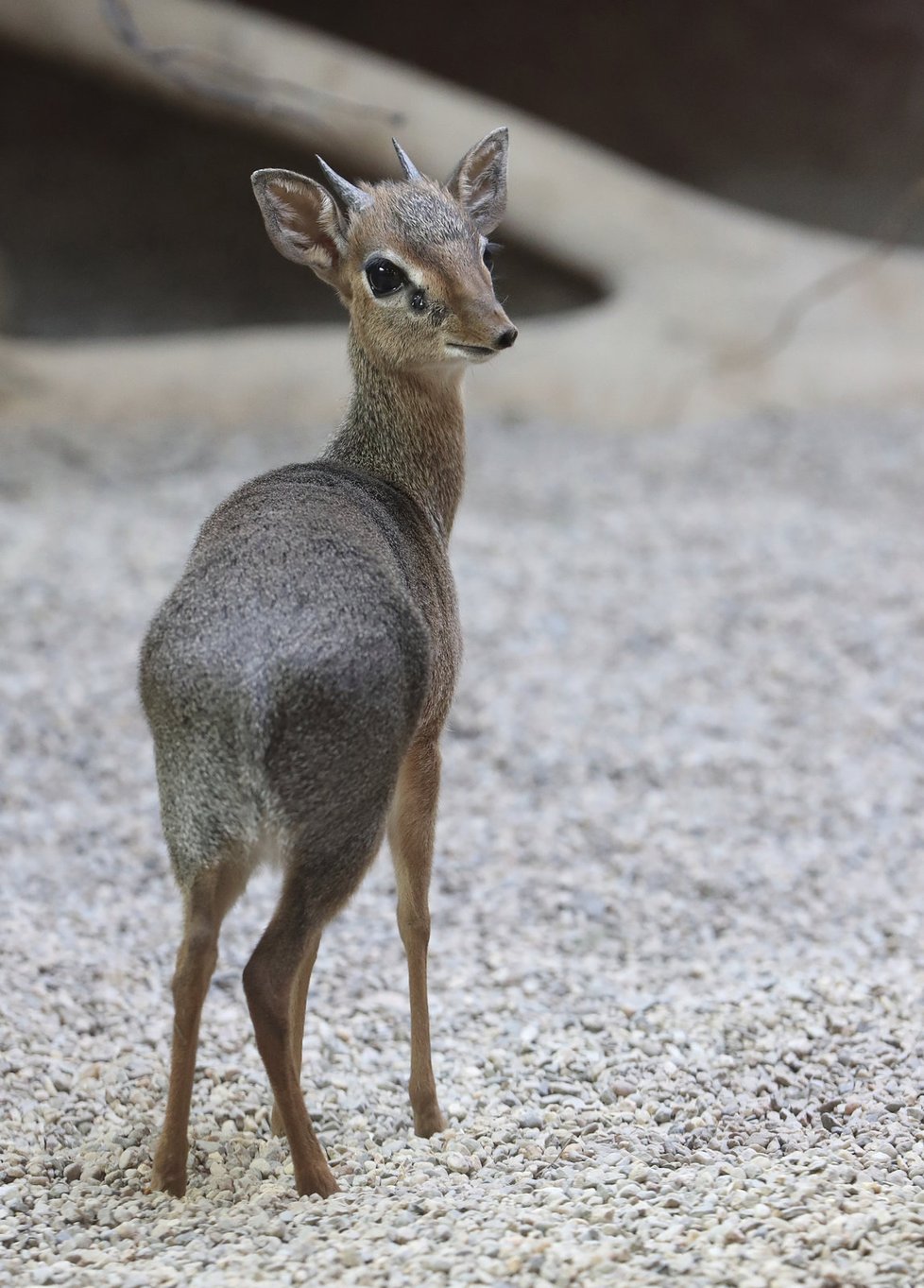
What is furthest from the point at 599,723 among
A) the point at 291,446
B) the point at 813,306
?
the point at 813,306

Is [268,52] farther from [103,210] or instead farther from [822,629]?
[822,629]

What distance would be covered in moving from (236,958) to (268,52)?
5.87 meters

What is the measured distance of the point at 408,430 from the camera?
285cm

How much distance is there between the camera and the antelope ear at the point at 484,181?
9.68ft

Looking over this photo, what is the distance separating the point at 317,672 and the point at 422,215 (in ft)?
3.17

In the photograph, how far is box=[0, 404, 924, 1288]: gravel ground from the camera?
2332 millimetres

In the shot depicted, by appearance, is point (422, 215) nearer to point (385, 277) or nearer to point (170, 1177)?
point (385, 277)

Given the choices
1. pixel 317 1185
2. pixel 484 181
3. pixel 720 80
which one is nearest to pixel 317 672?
pixel 317 1185

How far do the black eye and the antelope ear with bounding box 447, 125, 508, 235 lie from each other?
31 centimetres

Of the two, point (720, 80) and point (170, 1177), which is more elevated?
point (720, 80)

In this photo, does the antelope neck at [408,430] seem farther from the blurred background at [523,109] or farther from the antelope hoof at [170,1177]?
the blurred background at [523,109]

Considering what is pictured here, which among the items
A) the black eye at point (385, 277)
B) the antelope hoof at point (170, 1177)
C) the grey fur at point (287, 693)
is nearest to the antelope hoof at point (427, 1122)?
the antelope hoof at point (170, 1177)

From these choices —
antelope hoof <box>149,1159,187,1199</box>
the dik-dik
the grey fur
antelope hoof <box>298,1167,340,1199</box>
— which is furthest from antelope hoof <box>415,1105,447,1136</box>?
the grey fur

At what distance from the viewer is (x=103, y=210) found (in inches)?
433
